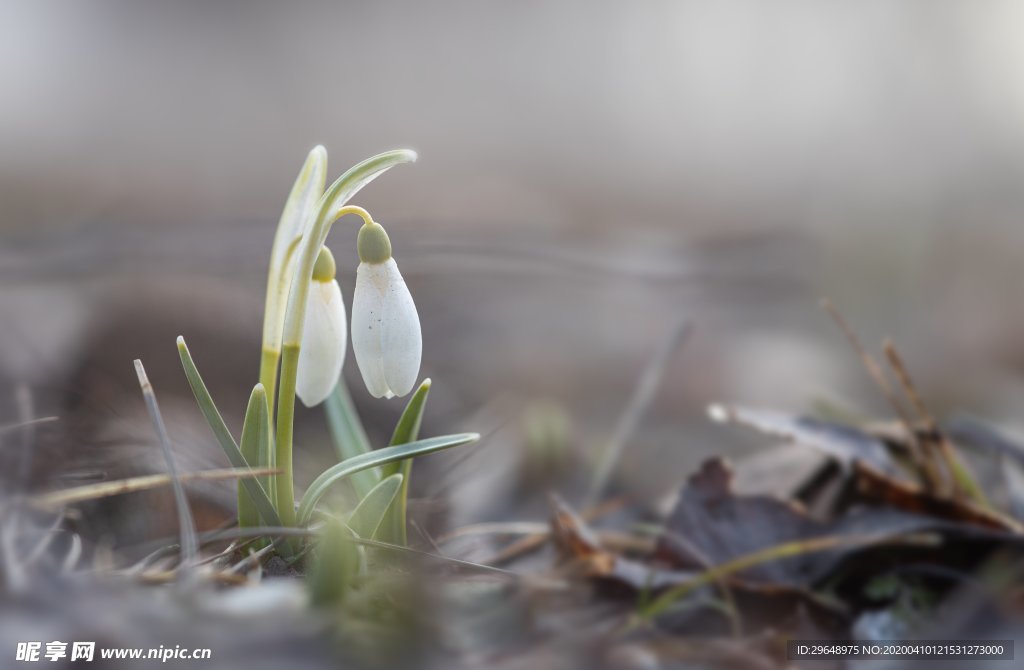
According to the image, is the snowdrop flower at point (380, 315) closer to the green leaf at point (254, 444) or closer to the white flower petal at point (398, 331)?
the white flower petal at point (398, 331)

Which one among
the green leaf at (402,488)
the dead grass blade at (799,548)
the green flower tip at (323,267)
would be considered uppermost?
the green flower tip at (323,267)

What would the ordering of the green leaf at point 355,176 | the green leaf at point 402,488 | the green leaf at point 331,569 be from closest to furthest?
the green leaf at point 331,569, the green leaf at point 355,176, the green leaf at point 402,488

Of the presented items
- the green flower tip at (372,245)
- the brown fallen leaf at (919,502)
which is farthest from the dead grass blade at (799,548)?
the green flower tip at (372,245)

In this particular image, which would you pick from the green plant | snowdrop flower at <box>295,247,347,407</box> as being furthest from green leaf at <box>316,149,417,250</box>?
snowdrop flower at <box>295,247,347,407</box>

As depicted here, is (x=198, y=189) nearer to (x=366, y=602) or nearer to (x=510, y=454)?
(x=510, y=454)

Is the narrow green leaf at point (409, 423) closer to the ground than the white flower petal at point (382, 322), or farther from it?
closer to the ground
